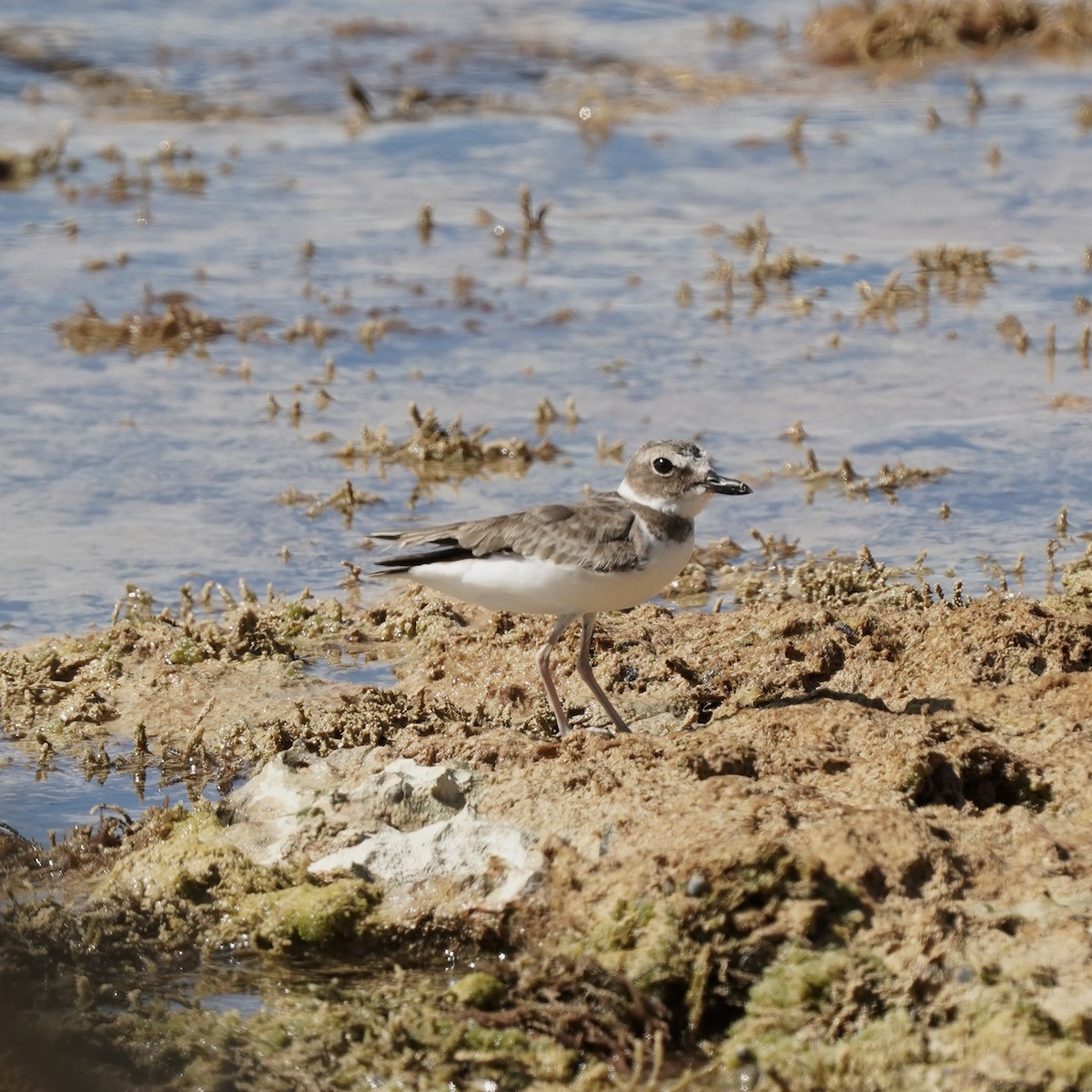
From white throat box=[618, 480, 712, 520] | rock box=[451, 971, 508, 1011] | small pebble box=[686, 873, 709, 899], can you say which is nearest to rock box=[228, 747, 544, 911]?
rock box=[451, 971, 508, 1011]

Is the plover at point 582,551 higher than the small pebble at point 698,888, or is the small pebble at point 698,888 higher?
the plover at point 582,551

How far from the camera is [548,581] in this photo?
21.9 ft

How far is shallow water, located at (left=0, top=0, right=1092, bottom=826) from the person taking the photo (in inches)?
399

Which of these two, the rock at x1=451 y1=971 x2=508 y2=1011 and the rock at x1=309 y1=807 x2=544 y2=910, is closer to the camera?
the rock at x1=451 y1=971 x2=508 y2=1011

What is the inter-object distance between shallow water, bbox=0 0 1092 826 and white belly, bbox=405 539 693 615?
2076 millimetres

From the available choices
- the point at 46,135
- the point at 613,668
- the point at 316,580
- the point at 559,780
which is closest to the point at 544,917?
the point at 559,780

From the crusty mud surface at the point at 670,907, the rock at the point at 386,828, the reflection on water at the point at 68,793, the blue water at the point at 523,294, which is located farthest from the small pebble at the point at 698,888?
the blue water at the point at 523,294

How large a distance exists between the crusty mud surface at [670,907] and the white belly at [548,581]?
527mm

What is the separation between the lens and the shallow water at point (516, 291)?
1014 cm

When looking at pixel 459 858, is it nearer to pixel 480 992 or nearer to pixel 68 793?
pixel 480 992

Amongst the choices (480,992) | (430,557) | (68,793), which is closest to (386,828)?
(480,992)

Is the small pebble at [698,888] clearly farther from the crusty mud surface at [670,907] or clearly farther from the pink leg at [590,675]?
the pink leg at [590,675]

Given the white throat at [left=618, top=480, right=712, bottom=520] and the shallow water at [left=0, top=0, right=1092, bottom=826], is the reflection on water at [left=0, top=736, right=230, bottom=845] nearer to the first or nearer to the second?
the shallow water at [left=0, top=0, right=1092, bottom=826]

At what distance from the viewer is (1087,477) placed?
10.3m
